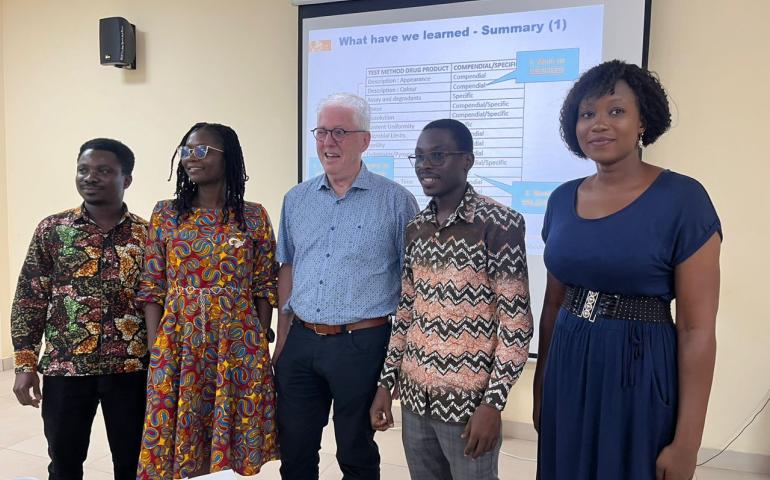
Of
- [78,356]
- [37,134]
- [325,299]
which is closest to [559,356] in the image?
[325,299]

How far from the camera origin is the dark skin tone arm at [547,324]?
1.42 metres

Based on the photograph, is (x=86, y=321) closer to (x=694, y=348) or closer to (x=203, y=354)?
(x=203, y=354)

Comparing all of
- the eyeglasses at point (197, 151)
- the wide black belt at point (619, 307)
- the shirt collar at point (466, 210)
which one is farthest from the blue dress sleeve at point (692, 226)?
the eyeglasses at point (197, 151)

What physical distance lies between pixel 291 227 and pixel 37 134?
2.99 meters

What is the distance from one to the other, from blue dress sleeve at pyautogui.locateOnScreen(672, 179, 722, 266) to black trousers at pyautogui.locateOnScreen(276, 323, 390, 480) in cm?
86

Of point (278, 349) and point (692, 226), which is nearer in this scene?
point (692, 226)

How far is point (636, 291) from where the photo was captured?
1.18 metres

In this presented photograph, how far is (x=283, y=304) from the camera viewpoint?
5.95 feet

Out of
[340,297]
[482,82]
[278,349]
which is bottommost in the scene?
[278,349]

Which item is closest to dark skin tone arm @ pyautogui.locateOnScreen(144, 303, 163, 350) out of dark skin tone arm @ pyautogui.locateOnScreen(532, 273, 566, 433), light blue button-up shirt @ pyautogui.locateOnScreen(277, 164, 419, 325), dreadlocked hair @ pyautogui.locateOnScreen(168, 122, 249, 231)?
dreadlocked hair @ pyautogui.locateOnScreen(168, 122, 249, 231)

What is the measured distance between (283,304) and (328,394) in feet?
1.07

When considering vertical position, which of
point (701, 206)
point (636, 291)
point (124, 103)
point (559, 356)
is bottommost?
point (559, 356)

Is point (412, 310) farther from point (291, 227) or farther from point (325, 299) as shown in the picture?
point (291, 227)

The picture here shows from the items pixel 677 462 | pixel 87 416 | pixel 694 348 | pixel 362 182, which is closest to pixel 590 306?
pixel 694 348
